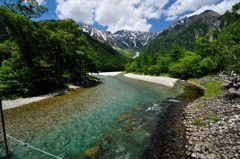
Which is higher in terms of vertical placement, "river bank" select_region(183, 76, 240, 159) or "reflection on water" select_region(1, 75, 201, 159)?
"river bank" select_region(183, 76, 240, 159)

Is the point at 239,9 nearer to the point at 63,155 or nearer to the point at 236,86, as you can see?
the point at 236,86

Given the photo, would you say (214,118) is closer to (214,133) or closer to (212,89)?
(214,133)

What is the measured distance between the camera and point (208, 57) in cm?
5759

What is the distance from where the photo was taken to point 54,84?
1463 inches

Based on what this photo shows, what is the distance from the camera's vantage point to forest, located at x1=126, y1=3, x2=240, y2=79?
66.4 feet

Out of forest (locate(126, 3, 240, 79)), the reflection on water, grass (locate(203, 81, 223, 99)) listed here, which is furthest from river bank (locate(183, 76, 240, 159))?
grass (locate(203, 81, 223, 99))

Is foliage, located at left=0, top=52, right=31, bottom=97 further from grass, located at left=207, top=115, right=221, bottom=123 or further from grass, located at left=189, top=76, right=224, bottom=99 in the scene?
grass, located at left=189, top=76, right=224, bottom=99

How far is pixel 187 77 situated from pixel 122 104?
40500mm

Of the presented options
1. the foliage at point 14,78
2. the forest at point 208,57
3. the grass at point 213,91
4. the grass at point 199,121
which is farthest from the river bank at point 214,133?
the foliage at point 14,78

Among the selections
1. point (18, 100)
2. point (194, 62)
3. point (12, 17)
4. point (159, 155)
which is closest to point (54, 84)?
point (18, 100)

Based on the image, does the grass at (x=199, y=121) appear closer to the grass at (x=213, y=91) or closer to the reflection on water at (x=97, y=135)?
the reflection on water at (x=97, y=135)

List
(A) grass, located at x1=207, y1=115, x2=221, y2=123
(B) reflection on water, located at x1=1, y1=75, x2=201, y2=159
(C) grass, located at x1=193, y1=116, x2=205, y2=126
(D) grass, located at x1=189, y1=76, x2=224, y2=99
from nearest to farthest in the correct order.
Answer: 1. (B) reflection on water, located at x1=1, y1=75, x2=201, y2=159
2. (A) grass, located at x1=207, y1=115, x2=221, y2=123
3. (C) grass, located at x1=193, y1=116, x2=205, y2=126
4. (D) grass, located at x1=189, y1=76, x2=224, y2=99

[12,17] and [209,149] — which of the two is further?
[12,17]

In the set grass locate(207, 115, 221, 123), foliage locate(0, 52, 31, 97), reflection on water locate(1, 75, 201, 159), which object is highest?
foliage locate(0, 52, 31, 97)
